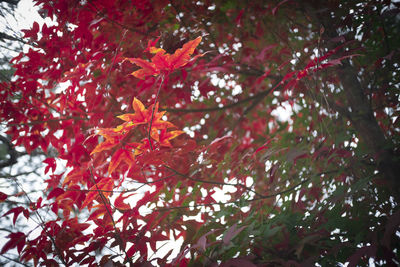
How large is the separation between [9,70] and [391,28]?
8.62ft

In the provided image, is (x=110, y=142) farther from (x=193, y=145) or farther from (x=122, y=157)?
(x=193, y=145)

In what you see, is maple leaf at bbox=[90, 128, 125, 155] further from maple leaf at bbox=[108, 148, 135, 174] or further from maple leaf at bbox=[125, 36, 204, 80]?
maple leaf at bbox=[125, 36, 204, 80]

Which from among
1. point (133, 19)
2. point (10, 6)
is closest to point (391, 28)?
point (133, 19)

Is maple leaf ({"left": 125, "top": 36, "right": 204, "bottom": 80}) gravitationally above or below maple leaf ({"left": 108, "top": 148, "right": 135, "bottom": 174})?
above

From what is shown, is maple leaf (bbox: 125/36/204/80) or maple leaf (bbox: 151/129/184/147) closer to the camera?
maple leaf (bbox: 125/36/204/80)

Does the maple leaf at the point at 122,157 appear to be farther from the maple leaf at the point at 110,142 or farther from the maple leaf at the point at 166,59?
the maple leaf at the point at 166,59

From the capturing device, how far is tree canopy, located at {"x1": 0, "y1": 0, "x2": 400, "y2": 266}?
0.89m

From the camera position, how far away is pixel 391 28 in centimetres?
158

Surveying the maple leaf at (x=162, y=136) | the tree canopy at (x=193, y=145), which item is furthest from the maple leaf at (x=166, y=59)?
the maple leaf at (x=162, y=136)

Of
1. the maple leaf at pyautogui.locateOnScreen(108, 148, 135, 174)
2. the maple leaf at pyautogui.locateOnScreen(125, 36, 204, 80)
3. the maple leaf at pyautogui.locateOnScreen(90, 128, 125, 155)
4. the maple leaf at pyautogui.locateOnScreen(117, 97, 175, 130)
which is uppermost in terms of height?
the maple leaf at pyautogui.locateOnScreen(125, 36, 204, 80)

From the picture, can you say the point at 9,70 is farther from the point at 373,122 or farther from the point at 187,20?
the point at 373,122

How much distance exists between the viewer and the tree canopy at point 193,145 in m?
0.89

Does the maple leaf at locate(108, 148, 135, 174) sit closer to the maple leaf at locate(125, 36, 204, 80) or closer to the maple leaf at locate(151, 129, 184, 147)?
the maple leaf at locate(151, 129, 184, 147)

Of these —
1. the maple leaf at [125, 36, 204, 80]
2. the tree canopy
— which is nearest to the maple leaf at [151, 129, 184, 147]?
the tree canopy
